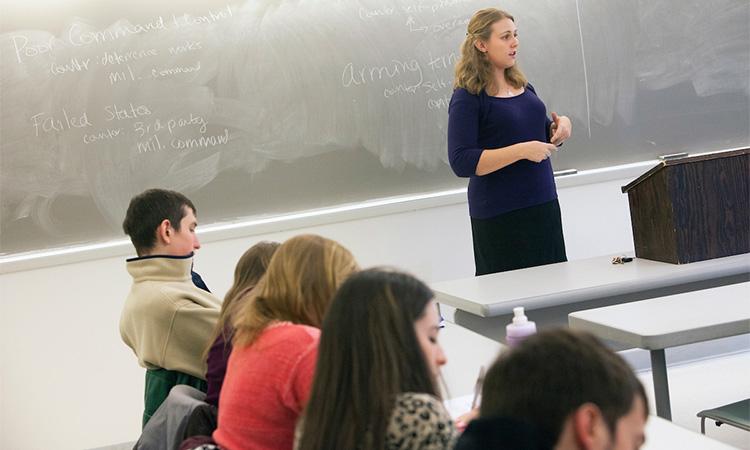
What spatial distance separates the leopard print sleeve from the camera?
1.24 meters

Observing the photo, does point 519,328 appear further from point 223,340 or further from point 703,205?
point 703,205

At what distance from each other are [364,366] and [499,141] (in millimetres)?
2366

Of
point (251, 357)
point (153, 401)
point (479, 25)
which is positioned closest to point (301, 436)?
point (251, 357)

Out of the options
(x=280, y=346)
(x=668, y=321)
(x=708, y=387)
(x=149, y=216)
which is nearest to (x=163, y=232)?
(x=149, y=216)

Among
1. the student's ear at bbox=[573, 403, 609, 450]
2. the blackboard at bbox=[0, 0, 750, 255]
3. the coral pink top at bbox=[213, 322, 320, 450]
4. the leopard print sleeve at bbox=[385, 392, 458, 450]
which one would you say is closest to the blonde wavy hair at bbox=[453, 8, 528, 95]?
the blackboard at bbox=[0, 0, 750, 255]

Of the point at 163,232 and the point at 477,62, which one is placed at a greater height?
the point at 477,62

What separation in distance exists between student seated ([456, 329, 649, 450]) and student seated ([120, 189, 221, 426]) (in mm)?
1371

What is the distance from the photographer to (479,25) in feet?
11.6

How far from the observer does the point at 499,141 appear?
3557mm

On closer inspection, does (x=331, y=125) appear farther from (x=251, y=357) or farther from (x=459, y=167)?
(x=251, y=357)

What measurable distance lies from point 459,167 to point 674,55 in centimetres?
177

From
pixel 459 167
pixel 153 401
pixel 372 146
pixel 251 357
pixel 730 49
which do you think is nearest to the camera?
pixel 251 357

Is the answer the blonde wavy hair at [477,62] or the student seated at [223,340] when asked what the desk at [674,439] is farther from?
the blonde wavy hair at [477,62]

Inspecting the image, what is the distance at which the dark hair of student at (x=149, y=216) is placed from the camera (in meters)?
2.84
